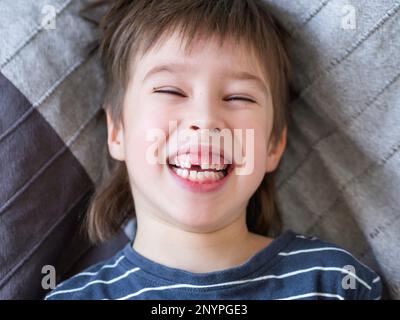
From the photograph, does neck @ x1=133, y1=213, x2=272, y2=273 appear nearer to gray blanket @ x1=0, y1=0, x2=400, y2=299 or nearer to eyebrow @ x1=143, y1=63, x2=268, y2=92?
gray blanket @ x1=0, y1=0, x2=400, y2=299

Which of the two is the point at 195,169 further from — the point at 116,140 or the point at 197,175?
the point at 116,140

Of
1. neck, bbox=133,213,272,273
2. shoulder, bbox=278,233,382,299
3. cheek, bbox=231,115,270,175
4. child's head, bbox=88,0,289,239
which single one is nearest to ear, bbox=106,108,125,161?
child's head, bbox=88,0,289,239

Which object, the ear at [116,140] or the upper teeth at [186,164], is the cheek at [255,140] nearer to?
the upper teeth at [186,164]

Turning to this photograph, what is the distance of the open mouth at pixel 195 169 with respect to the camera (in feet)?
3.07

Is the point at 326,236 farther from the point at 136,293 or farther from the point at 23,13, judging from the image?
the point at 23,13

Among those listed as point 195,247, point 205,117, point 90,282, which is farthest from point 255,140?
point 90,282

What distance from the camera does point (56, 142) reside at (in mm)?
1078

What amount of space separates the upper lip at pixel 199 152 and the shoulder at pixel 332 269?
211mm

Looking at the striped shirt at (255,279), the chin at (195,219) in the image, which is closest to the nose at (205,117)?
the chin at (195,219)

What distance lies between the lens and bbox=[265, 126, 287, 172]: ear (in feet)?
3.56

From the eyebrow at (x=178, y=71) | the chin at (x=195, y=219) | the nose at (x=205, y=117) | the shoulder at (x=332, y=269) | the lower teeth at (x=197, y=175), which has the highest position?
the eyebrow at (x=178, y=71)

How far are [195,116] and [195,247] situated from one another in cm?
23
